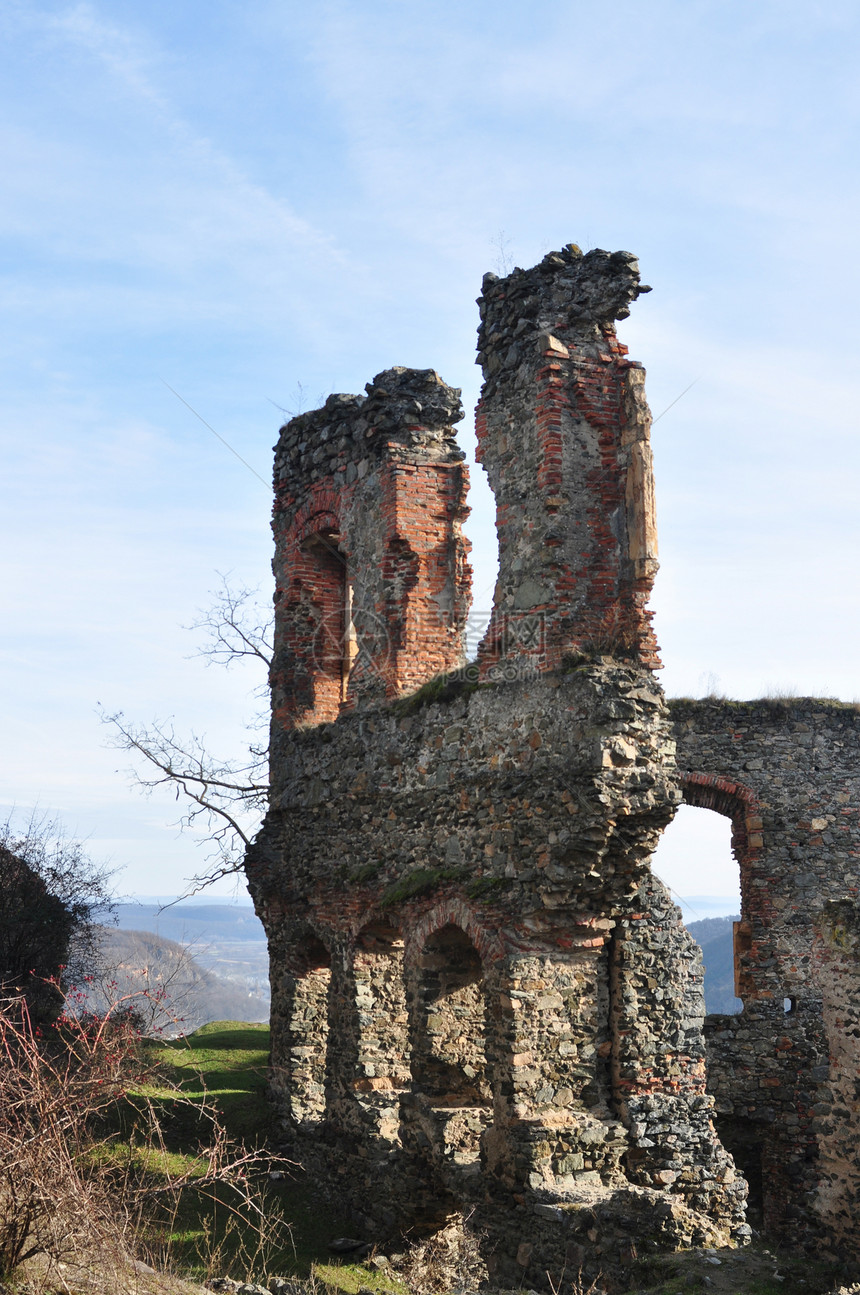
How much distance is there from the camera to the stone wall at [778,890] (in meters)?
14.9

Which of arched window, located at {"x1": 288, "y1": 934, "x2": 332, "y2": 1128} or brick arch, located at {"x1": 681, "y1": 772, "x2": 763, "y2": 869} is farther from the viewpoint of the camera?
brick arch, located at {"x1": 681, "y1": 772, "x2": 763, "y2": 869}

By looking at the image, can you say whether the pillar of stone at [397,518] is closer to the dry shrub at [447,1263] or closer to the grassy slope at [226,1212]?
the grassy slope at [226,1212]

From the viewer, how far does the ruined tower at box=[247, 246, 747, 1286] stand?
9.85 meters

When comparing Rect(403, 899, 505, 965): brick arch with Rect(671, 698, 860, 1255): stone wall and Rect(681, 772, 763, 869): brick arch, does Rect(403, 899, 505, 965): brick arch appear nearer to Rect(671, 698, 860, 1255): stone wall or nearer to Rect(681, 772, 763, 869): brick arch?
Rect(671, 698, 860, 1255): stone wall

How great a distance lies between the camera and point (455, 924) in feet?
36.6

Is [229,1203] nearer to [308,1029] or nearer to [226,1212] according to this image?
[226,1212]

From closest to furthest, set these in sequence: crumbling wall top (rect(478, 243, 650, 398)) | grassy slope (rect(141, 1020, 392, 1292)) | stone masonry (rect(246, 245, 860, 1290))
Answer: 1. stone masonry (rect(246, 245, 860, 1290))
2. grassy slope (rect(141, 1020, 392, 1292))
3. crumbling wall top (rect(478, 243, 650, 398))

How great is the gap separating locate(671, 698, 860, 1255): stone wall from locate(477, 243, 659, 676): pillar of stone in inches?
204

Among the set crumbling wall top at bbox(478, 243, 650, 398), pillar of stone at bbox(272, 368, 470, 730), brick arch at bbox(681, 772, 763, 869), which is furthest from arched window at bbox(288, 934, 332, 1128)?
crumbling wall top at bbox(478, 243, 650, 398)

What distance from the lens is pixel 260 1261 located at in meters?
10.9

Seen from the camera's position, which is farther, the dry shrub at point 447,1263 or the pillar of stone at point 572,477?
the pillar of stone at point 572,477

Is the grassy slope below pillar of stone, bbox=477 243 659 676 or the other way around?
below

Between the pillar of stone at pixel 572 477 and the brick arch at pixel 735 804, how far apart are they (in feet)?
18.7

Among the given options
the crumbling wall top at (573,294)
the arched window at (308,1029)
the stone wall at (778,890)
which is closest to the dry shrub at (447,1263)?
the arched window at (308,1029)
